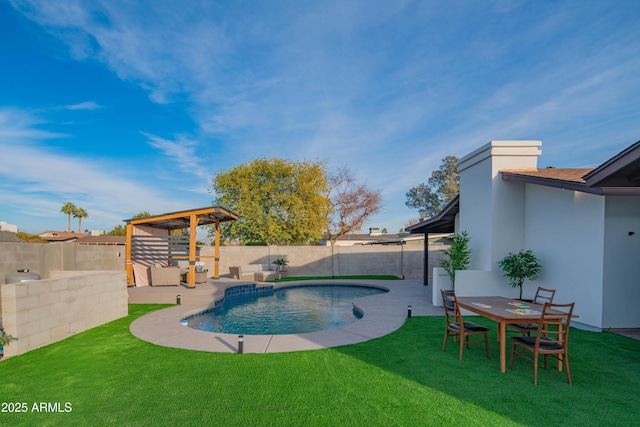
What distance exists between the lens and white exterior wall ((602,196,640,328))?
666 cm

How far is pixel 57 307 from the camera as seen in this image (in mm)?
5922

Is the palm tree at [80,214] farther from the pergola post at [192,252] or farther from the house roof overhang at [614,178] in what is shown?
the house roof overhang at [614,178]

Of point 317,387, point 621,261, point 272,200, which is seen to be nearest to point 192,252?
point 317,387

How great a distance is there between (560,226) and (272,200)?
17.7 m

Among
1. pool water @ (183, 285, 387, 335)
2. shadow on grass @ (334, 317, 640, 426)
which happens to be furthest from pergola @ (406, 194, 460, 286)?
shadow on grass @ (334, 317, 640, 426)

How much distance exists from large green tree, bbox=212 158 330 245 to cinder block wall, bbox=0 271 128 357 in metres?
14.1

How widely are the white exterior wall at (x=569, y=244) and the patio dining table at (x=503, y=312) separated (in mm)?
2872

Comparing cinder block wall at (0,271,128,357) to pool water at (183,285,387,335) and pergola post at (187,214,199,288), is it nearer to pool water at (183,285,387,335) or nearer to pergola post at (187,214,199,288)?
pool water at (183,285,387,335)

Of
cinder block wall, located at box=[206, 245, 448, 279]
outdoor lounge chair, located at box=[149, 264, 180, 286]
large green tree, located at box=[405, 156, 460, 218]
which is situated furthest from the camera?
large green tree, located at box=[405, 156, 460, 218]

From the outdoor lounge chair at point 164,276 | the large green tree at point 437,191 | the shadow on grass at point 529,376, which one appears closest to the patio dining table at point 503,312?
the shadow on grass at point 529,376

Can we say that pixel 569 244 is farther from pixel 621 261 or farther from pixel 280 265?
pixel 280 265

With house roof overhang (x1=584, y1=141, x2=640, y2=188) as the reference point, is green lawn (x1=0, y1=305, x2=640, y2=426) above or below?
below

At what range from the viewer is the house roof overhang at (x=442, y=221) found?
37.2ft

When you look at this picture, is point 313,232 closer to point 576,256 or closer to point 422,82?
point 422,82
